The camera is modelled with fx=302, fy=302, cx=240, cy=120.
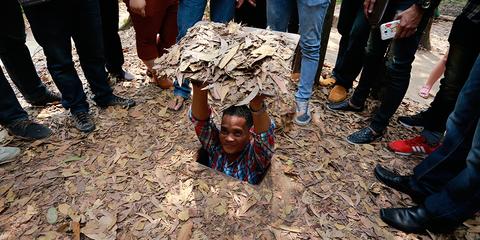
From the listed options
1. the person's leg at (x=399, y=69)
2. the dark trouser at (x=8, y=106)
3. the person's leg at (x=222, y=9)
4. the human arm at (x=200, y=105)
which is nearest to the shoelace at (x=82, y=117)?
the dark trouser at (x=8, y=106)

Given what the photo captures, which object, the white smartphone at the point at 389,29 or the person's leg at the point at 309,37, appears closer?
the white smartphone at the point at 389,29

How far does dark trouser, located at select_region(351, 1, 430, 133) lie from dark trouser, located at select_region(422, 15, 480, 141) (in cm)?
38

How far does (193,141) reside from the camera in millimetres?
3031

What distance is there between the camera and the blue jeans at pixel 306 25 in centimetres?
280

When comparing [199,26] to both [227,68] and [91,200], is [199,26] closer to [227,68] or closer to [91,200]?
[227,68]

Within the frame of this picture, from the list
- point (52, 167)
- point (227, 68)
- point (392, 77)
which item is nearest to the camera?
point (227, 68)

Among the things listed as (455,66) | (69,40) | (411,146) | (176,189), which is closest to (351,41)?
(455,66)

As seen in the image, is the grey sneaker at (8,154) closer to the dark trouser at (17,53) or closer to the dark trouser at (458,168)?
the dark trouser at (17,53)

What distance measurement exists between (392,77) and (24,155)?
351 centimetres

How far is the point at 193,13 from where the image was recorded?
10.6 feet

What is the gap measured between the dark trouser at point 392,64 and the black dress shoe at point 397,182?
22.2 inches

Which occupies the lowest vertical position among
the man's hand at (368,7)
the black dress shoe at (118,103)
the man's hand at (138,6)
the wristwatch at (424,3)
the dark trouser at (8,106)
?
the black dress shoe at (118,103)

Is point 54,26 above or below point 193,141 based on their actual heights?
above

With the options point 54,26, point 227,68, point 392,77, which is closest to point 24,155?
point 54,26
